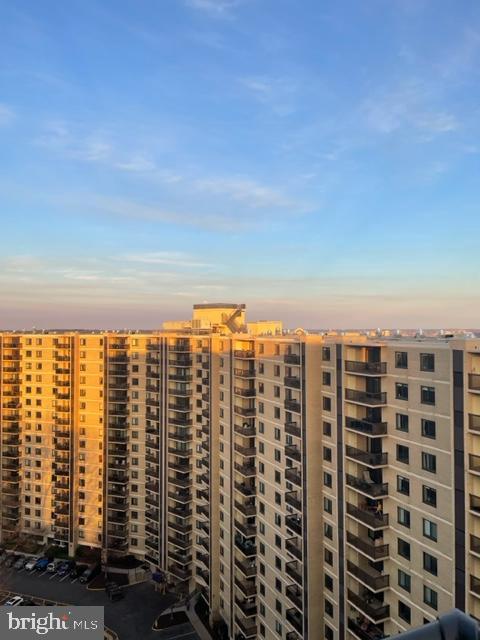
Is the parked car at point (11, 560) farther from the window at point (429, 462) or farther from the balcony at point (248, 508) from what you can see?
the window at point (429, 462)

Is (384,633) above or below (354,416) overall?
below

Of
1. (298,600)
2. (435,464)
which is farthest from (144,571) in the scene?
(435,464)

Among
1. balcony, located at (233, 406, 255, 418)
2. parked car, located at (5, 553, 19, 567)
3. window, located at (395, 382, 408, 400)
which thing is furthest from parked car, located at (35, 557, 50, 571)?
window, located at (395, 382, 408, 400)

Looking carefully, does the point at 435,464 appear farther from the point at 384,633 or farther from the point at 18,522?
the point at 18,522

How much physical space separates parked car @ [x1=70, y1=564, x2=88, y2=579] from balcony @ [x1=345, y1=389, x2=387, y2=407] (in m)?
43.7

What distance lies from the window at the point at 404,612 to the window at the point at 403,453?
26.3 feet

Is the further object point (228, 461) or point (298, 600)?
point (228, 461)

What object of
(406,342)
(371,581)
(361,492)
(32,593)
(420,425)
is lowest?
(32,593)

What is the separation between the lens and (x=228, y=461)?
42.4m

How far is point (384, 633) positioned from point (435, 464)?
11.8 meters

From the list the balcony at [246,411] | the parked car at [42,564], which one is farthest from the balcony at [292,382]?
the parked car at [42,564]

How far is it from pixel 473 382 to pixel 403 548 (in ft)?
35.5

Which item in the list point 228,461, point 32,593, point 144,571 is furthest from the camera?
point 144,571

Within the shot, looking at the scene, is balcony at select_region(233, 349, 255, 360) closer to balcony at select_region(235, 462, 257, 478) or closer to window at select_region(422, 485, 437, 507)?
balcony at select_region(235, 462, 257, 478)
